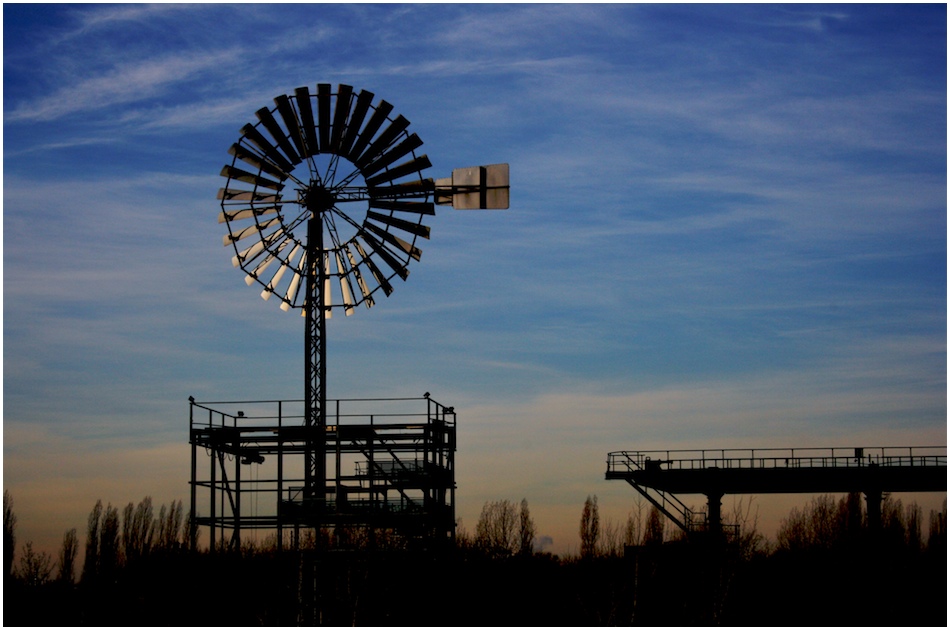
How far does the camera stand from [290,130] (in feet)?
119

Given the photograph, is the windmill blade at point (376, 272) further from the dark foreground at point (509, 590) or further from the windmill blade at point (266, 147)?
the dark foreground at point (509, 590)

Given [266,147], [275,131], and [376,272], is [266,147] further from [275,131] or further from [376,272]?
[376,272]

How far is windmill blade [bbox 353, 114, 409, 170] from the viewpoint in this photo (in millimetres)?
36281

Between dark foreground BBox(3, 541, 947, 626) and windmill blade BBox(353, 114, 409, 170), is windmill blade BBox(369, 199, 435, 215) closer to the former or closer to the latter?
windmill blade BBox(353, 114, 409, 170)

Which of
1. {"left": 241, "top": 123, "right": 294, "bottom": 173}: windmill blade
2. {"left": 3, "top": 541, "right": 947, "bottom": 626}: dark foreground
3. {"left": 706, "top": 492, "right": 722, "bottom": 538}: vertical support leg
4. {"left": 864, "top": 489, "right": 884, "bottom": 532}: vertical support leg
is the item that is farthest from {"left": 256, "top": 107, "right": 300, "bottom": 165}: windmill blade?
{"left": 864, "top": 489, "right": 884, "bottom": 532}: vertical support leg

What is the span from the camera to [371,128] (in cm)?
3631

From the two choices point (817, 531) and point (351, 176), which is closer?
point (351, 176)

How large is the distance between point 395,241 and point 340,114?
430cm

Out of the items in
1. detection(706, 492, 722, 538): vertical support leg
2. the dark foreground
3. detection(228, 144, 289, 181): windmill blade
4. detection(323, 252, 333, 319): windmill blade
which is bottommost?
the dark foreground

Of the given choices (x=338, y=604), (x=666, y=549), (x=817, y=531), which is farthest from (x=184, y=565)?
(x=817, y=531)

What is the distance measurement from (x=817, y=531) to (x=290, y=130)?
37273 mm

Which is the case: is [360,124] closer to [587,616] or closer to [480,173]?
[480,173]

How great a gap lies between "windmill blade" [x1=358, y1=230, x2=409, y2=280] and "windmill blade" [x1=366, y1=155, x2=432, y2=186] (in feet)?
5.43

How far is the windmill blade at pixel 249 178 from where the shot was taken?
122ft
